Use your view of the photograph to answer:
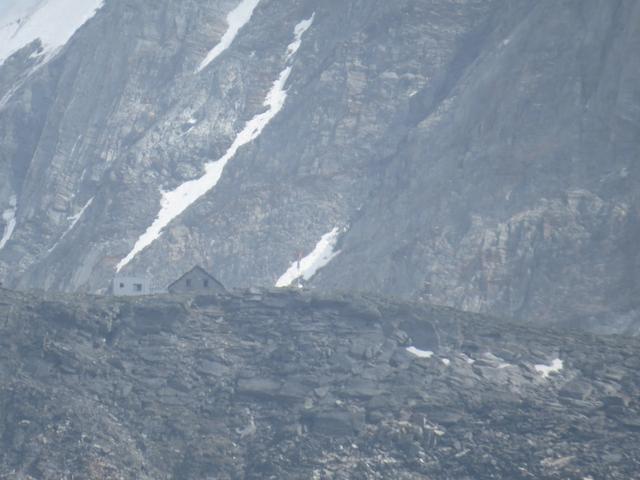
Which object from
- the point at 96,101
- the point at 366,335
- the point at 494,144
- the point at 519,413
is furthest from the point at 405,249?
the point at 96,101

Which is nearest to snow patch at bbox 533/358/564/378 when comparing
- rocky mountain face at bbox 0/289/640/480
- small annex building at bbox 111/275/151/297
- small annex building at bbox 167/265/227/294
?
rocky mountain face at bbox 0/289/640/480

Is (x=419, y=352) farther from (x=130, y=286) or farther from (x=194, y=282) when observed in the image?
(x=130, y=286)

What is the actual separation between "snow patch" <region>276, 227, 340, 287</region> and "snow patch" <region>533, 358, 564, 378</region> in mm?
20187

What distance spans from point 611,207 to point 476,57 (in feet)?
68.8

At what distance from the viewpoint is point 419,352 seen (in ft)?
224

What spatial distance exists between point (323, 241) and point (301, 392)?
937 inches

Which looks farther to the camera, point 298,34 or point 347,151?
point 298,34

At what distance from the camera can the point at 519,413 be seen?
63031 millimetres

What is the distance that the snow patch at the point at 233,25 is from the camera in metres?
109

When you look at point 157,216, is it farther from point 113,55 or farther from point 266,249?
point 113,55

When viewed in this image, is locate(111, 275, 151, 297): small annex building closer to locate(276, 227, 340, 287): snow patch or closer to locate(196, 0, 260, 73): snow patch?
locate(276, 227, 340, 287): snow patch

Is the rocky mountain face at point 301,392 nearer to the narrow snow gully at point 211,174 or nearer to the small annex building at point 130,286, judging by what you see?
the small annex building at point 130,286

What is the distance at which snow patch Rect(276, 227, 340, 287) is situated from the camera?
85450 millimetres

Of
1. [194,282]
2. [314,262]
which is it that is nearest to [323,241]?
[314,262]
